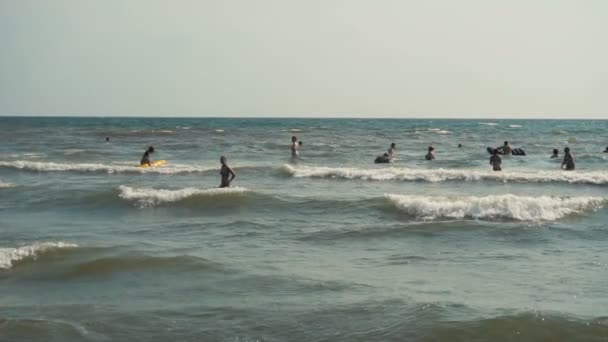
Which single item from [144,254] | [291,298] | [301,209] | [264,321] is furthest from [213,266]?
[301,209]

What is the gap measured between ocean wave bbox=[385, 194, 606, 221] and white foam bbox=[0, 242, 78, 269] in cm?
758

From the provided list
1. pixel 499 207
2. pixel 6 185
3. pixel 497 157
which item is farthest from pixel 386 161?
pixel 6 185

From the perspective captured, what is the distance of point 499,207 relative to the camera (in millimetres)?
14281

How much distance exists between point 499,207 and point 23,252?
31.1ft

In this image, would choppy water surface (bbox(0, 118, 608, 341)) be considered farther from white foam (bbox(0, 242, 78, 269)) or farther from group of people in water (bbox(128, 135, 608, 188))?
group of people in water (bbox(128, 135, 608, 188))

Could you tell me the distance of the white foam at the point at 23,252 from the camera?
374 inches

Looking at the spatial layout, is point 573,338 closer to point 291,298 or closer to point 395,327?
point 395,327

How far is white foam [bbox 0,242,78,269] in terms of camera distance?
951 centimetres

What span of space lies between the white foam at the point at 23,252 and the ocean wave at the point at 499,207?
7578 mm

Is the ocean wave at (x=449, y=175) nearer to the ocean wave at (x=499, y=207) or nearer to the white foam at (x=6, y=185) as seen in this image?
the ocean wave at (x=499, y=207)

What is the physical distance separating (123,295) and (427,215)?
8.05 metres

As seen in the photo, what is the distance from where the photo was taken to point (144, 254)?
33.3ft

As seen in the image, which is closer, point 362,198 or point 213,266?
point 213,266

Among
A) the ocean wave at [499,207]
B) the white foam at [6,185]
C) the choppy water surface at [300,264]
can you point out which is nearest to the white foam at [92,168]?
the choppy water surface at [300,264]
